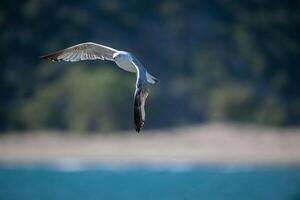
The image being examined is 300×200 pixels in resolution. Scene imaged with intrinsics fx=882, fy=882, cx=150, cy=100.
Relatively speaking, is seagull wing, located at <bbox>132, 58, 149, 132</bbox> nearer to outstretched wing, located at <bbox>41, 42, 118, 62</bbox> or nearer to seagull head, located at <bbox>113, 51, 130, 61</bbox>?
seagull head, located at <bbox>113, 51, 130, 61</bbox>

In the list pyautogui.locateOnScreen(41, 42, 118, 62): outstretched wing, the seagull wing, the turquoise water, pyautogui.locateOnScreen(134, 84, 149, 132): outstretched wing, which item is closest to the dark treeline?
the turquoise water

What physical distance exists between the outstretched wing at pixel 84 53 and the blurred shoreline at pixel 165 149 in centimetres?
2718

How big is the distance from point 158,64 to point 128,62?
1461 inches

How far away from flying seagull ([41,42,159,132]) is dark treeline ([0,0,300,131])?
97.9 ft

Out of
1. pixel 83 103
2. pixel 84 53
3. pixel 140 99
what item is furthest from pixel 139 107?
pixel 83 103

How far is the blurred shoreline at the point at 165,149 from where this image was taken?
38.4 metres

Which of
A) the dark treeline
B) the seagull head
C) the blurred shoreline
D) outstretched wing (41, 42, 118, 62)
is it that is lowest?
the blurred shoreline

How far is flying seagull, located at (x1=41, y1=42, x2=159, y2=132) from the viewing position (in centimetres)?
840

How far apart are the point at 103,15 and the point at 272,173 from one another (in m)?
18.9

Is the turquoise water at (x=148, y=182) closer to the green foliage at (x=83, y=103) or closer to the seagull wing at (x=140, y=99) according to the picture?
the green foliage at (x=83, y=103)

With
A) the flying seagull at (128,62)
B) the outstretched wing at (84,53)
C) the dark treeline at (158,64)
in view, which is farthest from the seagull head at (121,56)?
the dark treeline at (158,64)

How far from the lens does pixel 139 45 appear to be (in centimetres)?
4809

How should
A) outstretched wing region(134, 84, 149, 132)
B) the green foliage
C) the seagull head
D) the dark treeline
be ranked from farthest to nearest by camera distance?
the dark treeline → the green foliage → the seagull head → outstretched wing region(134, 84, 149, 132)

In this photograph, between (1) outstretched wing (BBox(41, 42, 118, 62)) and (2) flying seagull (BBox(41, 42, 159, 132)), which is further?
(1) outstretched wing (BBox(41, 42, 118, 62))
